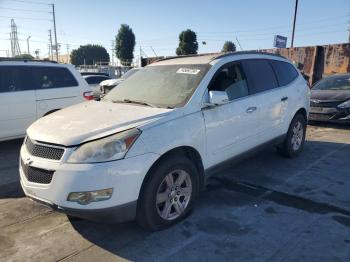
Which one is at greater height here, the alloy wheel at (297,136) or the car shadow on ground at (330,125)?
the alloy wheel at (297,136)

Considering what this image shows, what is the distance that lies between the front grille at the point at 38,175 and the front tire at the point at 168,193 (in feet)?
2.82

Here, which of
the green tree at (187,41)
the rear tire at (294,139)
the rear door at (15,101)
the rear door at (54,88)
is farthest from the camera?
the green tree at (187,41)

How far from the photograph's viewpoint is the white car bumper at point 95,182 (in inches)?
123

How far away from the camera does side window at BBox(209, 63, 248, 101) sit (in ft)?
14.5

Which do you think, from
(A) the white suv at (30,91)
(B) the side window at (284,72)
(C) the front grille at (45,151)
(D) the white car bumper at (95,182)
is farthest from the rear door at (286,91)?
(A) the white suv at (30,91)

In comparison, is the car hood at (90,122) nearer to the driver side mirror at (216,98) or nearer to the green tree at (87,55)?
the driver side mirror at (216,98)

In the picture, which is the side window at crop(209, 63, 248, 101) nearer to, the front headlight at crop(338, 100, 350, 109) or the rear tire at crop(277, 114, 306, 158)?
the rear tire at crop(277, 114, 306, 158)

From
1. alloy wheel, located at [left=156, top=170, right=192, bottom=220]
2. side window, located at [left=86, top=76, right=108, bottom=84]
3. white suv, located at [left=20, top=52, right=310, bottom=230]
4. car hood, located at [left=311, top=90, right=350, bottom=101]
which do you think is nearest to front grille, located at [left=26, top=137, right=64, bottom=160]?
white suv, located at [left=20, top=52, right=310, bottom=230]

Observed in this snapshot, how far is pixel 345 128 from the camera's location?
9.08 m

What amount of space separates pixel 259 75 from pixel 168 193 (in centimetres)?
250

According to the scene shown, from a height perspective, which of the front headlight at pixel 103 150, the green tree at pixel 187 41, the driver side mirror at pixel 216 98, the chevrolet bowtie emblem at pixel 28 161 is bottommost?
the chevrolet bowtie emblem at pixel 28 161

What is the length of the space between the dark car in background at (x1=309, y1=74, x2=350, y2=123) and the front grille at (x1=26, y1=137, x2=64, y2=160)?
7.46 metres

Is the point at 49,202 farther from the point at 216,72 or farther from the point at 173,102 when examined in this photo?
the point at 216,72

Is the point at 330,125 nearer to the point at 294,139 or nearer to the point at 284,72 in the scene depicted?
the point at 294,139
